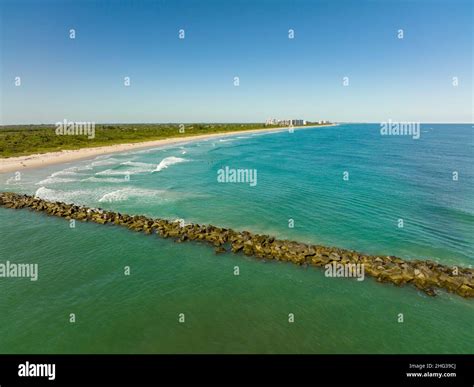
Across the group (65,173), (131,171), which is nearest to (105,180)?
(131,171)

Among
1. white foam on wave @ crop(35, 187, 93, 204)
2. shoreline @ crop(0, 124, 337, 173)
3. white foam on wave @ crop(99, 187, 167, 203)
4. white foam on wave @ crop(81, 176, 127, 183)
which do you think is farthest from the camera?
shoreline @ crop(0, 124, 337, 173)

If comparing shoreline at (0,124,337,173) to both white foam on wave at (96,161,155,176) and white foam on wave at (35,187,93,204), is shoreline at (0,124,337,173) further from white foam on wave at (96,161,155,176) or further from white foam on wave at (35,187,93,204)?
white foam on wave at (35,187,93,204)

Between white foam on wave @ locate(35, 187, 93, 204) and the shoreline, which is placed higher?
the shoreline

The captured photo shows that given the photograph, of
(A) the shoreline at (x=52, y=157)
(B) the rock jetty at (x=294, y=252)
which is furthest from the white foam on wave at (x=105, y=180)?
(A) the shoreline at (x=52, y=157)

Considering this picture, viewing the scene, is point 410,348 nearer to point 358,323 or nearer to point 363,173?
Answer: point 358,323

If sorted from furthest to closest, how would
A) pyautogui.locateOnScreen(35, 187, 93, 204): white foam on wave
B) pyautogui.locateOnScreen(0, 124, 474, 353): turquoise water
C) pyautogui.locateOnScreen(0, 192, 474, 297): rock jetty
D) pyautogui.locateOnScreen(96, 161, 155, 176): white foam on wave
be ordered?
pyautogui.locateOnScreen(96, 161, 155, 176): white foam on wave → pyautogui.locateOnScreen(35, 187, 93, 204): white foam on wave → pyautogui.locateOnScreen(0, 192, 474, 297): rock jetty → pyautogui.locateOnScreen(0, 124, 474, 353): turquoise water

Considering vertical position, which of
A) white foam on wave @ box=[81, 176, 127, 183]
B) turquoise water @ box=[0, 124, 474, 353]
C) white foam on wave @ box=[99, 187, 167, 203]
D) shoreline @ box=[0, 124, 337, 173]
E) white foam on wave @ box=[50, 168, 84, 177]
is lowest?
turquoise water @ box=[0, 124, 474, 353]

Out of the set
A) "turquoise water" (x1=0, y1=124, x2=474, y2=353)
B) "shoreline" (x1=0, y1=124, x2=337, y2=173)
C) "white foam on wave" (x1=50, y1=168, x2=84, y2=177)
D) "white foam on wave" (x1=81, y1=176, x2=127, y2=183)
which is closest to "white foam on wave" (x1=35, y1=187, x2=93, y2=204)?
"turquoise water" (x1=0, y1=124, x2=474, y2=353)
